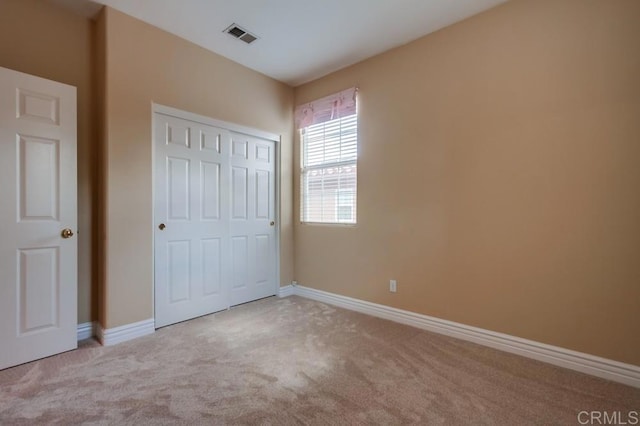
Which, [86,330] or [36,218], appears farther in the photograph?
[86,330]

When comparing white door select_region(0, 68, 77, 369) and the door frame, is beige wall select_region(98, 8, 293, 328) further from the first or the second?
white door select_region(0, 68, 77, 369)

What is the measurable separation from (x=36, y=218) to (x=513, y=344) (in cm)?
379

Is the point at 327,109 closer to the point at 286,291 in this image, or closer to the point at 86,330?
the point at 286,291

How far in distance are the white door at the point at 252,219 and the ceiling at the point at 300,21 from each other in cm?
103

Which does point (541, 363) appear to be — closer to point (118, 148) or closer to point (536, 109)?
point (536, 109)

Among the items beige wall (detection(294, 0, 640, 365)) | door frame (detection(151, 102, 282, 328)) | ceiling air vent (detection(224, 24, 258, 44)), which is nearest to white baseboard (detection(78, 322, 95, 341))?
door frame (detection(151, 102, 282, 328))

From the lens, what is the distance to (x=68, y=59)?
2627 millimetres

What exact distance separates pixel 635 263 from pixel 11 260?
167 inches

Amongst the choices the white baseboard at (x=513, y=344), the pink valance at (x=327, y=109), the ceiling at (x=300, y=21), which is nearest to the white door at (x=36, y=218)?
the ceiling at (x=300, y=21)

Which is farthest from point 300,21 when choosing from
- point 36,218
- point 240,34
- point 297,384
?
point 297,384

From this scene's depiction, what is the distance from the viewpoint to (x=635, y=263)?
2.00 metres

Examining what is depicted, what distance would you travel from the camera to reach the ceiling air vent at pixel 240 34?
284 centimetres

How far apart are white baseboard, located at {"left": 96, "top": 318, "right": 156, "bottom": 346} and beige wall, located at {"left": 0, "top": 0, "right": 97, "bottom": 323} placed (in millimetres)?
295

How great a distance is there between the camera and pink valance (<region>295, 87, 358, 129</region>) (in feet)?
11.4
